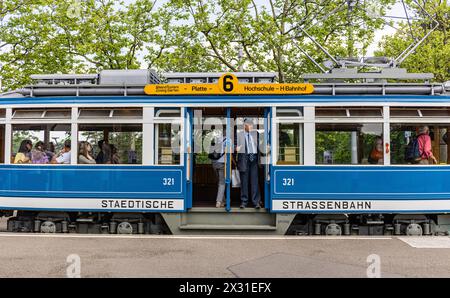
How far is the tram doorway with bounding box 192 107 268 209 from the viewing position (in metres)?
8.74

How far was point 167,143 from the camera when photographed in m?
8.52

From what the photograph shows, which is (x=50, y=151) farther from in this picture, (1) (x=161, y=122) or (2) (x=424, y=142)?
(2) (x=424, y=142)

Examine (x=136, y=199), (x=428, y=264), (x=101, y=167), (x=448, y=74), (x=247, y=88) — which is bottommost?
(x=428, y=264)

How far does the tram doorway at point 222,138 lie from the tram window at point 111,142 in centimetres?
125

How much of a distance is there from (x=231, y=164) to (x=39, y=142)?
3831 millimetres

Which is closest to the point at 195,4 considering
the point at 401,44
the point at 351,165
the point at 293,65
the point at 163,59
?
the point at 163,59

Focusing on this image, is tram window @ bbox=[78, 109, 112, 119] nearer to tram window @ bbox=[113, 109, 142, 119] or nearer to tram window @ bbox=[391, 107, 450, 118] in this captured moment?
tram window @ bbox=[113, 109, 142, 119]

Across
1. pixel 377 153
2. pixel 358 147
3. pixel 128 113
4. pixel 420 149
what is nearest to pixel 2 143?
pixel 128 113

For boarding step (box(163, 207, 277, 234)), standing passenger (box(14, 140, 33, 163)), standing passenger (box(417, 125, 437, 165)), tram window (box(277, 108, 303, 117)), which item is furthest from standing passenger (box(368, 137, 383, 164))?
standing passenger (box(14, 140, 33, 163))

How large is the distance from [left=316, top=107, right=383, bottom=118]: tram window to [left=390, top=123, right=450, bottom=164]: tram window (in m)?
0.39

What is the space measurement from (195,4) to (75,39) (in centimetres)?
535

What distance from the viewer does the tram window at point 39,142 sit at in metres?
8.66

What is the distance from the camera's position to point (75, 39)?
18875 mm

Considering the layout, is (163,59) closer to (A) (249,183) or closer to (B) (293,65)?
(B) (293,65)
